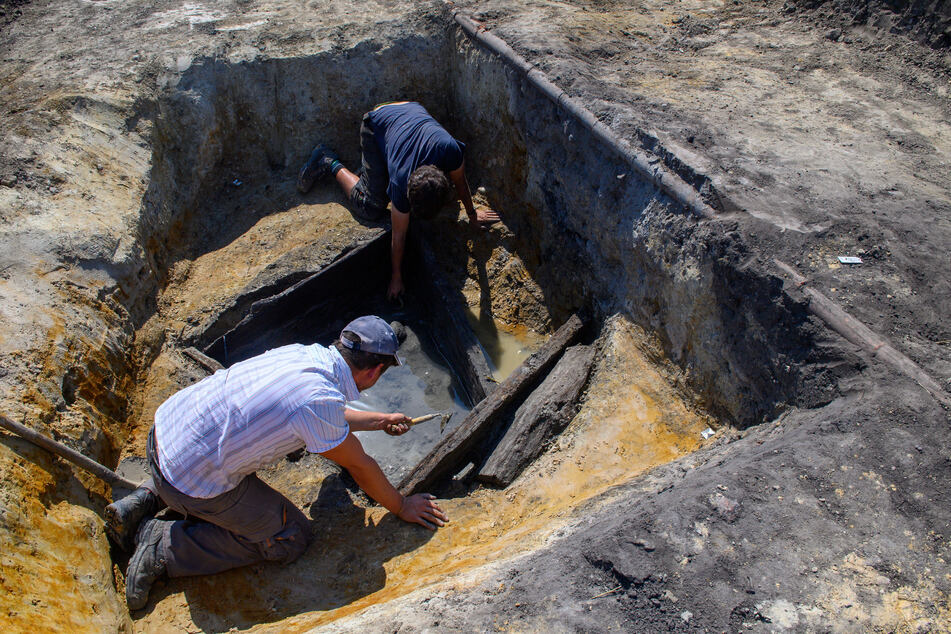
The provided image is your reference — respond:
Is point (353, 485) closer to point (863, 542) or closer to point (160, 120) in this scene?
point (863, 542)

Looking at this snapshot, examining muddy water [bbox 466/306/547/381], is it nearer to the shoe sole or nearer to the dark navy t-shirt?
the dark navy t-shirt

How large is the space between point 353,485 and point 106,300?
232 centimetres

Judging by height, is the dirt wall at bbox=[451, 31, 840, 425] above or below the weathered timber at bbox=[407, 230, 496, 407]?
above

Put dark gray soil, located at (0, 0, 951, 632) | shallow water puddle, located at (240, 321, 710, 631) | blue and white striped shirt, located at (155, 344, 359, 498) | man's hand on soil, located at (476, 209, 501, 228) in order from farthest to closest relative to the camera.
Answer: man's hand on soil, located at (476, 209, 501, 228), shallow water puddle, located at (240, 321, 710, 631), blue and white striped shirt, located at (155, 344, 359, 498), dark gray soil, located at (0, 0, 951, 632)

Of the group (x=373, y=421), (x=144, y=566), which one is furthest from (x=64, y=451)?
(x=373, y=421)

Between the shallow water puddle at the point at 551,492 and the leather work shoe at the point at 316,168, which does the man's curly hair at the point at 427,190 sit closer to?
the leather work shoe at the point at 316,168

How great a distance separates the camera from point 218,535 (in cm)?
319

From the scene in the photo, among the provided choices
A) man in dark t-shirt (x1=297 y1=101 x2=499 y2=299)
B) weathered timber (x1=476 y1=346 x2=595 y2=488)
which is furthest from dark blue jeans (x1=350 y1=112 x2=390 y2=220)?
weathered timber (x1=476 y1=346 x2=595 y2=488)

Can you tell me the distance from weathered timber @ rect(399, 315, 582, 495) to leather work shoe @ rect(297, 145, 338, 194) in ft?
10.4

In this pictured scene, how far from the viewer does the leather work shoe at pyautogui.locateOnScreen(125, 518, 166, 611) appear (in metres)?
3.00

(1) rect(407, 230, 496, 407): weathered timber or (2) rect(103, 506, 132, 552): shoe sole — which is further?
(1) rect(407, 230, 496, 407): weathered timber

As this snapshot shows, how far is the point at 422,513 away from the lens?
3.43 m

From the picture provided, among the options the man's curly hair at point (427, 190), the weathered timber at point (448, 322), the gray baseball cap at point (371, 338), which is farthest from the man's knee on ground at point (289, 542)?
the man's curly hair at point (427, 190)

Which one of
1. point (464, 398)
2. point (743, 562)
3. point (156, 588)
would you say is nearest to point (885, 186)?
point (743, 562)
